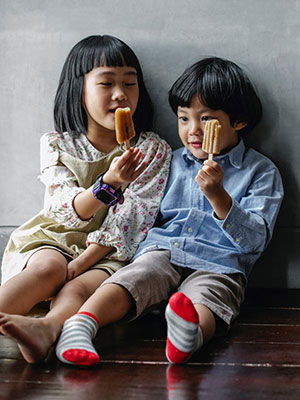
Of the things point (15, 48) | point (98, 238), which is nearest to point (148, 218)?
point (98, 238)

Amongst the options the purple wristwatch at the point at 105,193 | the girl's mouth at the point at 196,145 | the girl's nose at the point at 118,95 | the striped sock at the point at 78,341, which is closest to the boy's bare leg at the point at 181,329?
the striped sock at the point at 78,341

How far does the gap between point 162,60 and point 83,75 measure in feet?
0.95

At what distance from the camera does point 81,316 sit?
1253mm

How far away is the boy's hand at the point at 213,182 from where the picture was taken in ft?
4.87

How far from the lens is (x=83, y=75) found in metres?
1.78

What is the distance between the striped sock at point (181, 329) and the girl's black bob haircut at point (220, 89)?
2.39 ft

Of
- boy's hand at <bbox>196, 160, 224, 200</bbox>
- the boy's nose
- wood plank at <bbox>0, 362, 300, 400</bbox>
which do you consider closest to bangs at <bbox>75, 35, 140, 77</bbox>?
the boy's nose

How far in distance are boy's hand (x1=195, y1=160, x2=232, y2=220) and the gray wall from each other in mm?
398

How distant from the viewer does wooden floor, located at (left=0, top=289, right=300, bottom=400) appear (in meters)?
1.02

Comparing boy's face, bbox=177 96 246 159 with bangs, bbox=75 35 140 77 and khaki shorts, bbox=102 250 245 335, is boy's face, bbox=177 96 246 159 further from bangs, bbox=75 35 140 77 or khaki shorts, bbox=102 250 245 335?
khaki shorts, bbox=102 250 245 335

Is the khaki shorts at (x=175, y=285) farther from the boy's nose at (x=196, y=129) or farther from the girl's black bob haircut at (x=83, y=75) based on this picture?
the girl's black bob haircut at (x=83, y=75)

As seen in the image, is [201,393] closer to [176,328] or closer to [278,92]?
[176,328]

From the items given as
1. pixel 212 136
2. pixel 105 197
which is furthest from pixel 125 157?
pixel 212 136

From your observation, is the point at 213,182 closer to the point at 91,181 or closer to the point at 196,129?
the point at 196,129
